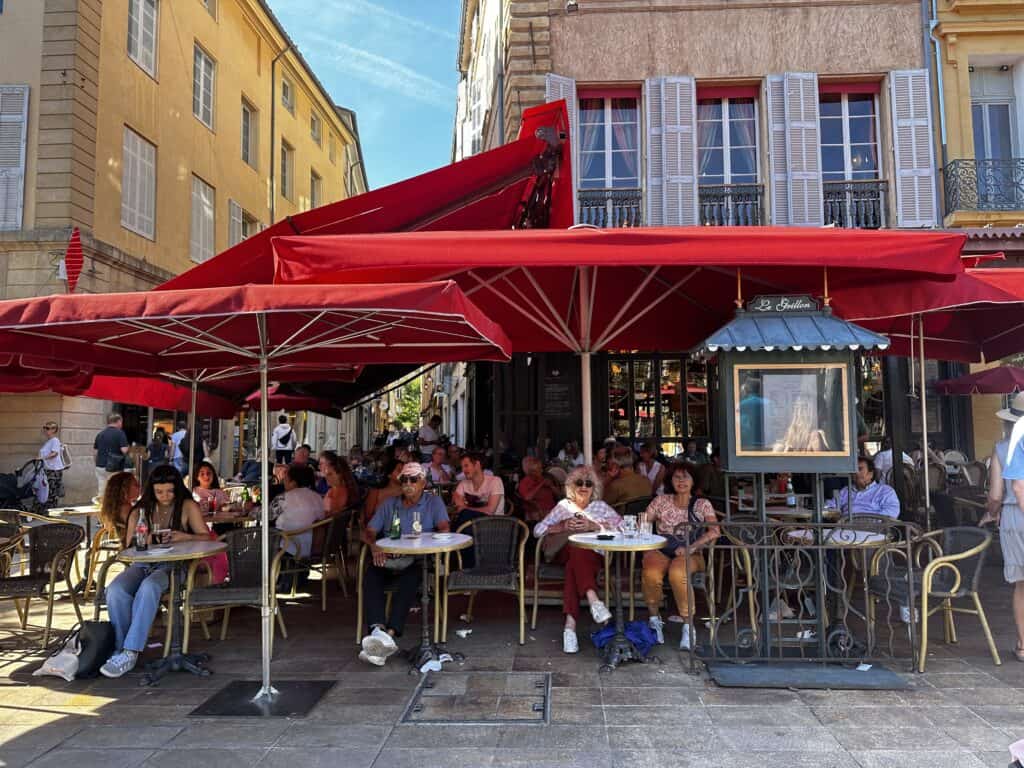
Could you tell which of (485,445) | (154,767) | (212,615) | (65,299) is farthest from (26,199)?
(154,767)

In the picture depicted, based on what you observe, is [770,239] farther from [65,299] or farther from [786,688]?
[65,299]

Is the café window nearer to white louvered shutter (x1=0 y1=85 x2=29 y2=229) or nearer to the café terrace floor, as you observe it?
the café terrace floor

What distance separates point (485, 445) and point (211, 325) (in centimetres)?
1000

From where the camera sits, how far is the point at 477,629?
569 cm

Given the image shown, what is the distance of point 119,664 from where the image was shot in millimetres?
4680

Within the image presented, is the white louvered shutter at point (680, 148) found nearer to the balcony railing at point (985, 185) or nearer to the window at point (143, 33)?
the balcony railing at point (985, 185)

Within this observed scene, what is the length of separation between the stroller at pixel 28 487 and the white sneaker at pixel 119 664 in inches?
332

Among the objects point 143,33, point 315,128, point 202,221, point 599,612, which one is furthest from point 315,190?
point 599,612

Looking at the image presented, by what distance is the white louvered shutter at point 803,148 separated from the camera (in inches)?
441

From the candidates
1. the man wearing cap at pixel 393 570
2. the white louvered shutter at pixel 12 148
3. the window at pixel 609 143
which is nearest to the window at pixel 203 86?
the white louvered shutter at pixel 12 148

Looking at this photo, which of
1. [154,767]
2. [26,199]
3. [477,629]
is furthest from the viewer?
[26,199]

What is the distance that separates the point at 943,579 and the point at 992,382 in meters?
5.67

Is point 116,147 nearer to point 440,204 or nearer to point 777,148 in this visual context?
point 440,204

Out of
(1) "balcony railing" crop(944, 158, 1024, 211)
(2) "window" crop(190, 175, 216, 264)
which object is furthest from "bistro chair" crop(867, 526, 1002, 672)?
(2) "window" crop(190, 175, 216, 264)
